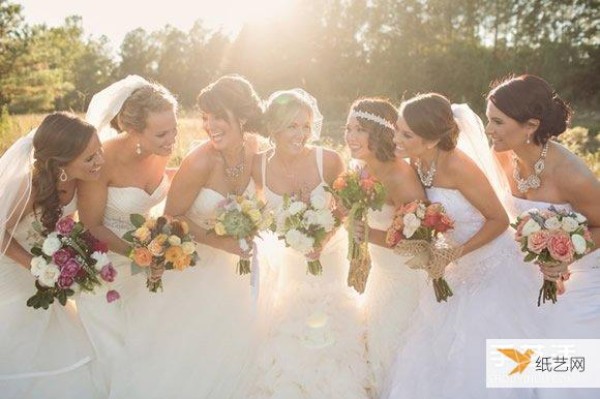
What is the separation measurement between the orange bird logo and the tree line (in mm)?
26723

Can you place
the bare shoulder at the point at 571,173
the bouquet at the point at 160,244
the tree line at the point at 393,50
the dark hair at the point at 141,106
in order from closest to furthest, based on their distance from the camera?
1. the bouquet at the point at 160,244
2. the bare shoulder at the point at 571,173
3. the dark hair at the point at 141,106
4. the tree line at the point at 393,50

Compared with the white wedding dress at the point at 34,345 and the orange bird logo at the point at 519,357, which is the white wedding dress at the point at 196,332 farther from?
the orange bird logo at the point at 519,357

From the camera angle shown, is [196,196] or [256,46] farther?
[256,46]

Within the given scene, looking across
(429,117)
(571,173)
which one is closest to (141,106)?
(429,117)

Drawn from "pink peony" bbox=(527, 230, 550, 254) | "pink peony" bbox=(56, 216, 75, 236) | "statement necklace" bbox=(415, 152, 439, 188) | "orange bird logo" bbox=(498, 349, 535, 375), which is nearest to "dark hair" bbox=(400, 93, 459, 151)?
"statement necklace" bbox=(415, 152, 439, 188)

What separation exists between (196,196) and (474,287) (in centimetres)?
259

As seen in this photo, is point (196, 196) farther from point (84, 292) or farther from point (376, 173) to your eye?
point (376, 173)

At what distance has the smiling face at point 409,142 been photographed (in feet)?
16.5

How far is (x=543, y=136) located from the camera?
492 cm

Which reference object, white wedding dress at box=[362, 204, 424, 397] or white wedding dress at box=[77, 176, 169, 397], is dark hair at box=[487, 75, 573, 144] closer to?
white wedding dress at box=[362, 204, 424, 397]

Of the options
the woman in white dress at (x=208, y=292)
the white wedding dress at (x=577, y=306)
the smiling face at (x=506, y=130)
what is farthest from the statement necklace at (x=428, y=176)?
the woman in white dress at (x=208, y=292)

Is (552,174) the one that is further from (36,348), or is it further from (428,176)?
(36,348)

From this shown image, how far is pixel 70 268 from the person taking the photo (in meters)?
4.54

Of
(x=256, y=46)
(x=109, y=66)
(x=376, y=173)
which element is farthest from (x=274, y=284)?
(x=109, y=66)
